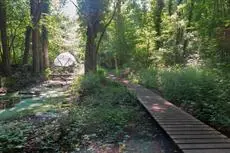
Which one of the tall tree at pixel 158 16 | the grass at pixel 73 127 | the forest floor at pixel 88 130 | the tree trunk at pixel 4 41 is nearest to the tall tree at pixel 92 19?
the tree trunk at pixel 4 41

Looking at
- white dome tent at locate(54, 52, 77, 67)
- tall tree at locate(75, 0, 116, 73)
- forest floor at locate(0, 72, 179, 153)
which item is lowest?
forest floor at locate(0, 72, 179, 153)

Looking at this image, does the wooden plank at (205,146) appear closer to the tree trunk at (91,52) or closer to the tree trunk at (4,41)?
the tree trunk at (91,52)

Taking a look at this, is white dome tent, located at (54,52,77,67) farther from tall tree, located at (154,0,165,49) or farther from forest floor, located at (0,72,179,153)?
forest floor, located at (0,72,179,153)

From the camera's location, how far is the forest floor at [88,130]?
17.3 feet

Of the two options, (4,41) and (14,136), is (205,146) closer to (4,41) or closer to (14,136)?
(14,136)

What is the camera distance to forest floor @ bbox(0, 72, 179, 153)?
5285 mm

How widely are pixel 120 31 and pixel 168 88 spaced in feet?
48.4

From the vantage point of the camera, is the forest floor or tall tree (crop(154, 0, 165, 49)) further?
tall tree (crop(154, 0, 165, 49))

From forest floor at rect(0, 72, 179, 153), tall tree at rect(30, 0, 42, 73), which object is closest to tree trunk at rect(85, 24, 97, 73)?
tall tree at rect(30, 0, 42, 73)

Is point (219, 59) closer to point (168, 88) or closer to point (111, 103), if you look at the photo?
point (168, 88)

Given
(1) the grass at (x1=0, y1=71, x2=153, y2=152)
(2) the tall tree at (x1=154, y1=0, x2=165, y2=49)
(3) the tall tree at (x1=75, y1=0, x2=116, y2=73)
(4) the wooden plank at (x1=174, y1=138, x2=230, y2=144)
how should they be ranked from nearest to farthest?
(4) the wooden plank at (x1=174, y1=138, x2=230, y2=144)
(1) the grass at (x1=0, y1=71, x2=153, y2=152)
(3) the tall tree at (x1=75, y1=0, x2=116, y2=73)
(2) the tall tree at (x1=154, y1=0, x2=165, y2=49)

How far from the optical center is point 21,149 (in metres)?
5.18

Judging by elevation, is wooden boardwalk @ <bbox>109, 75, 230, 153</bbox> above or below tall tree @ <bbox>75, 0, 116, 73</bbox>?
below

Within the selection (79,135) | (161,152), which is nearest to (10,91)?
(79,135)
